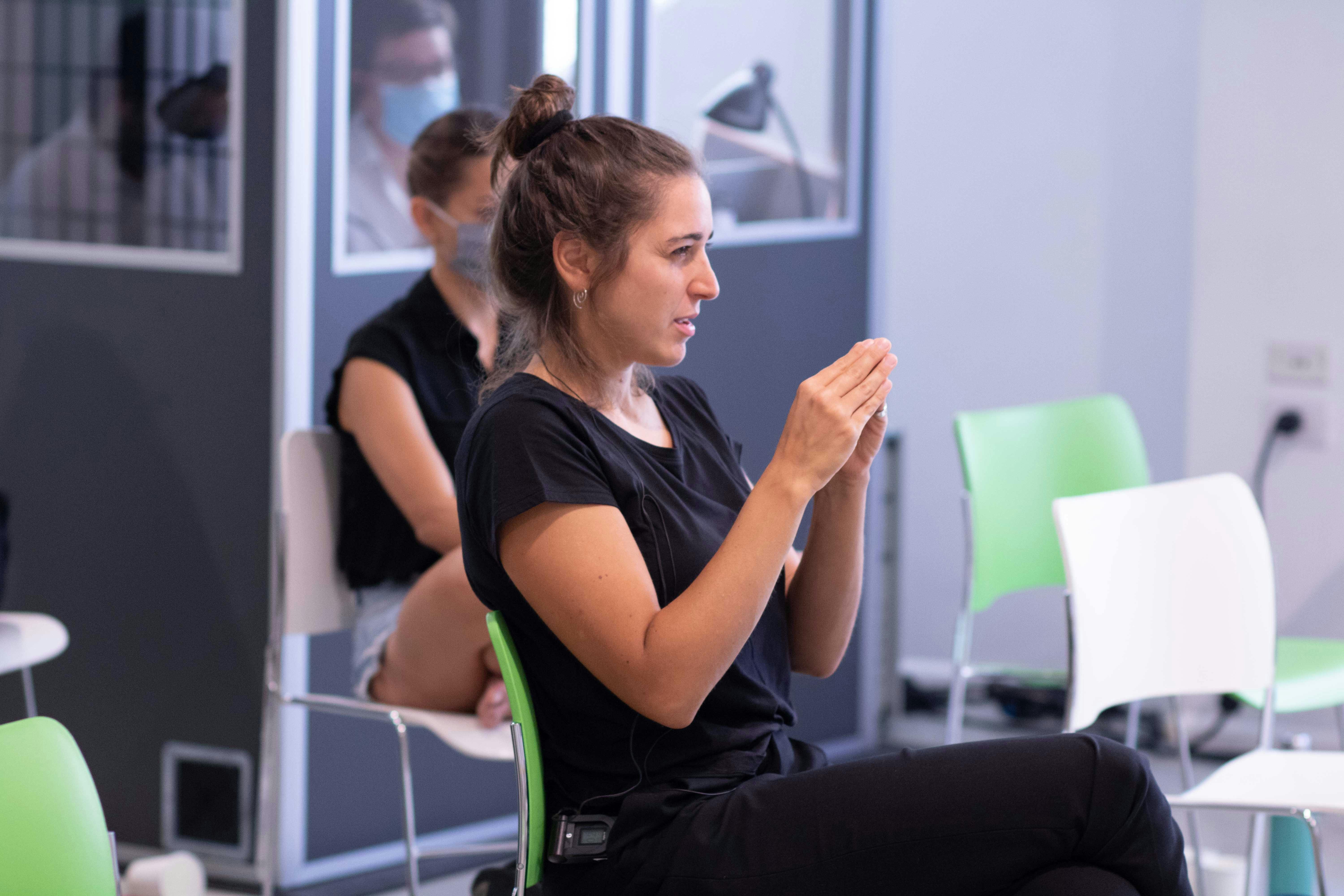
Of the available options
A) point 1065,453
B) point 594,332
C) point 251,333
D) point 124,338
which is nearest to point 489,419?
point 594,332

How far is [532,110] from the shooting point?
1.53 metres

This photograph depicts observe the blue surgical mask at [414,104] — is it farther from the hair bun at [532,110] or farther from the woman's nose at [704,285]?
the woman's nose at [704,285]

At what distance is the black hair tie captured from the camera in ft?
5.04

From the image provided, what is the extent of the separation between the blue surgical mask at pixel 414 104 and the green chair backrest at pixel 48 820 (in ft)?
5.65

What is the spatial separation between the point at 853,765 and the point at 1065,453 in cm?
165

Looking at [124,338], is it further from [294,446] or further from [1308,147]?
[1308,147]

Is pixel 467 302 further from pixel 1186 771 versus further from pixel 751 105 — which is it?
pixel 1186 771

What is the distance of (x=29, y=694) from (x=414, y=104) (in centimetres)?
129

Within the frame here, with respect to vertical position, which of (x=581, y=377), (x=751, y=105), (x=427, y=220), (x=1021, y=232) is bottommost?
(x=581, y=377)

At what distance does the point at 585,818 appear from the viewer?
1.42 meters

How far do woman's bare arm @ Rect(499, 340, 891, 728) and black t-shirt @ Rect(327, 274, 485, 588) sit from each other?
96 centimetres

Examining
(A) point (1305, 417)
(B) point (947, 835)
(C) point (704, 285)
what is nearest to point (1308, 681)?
(A) point (1305, 417)

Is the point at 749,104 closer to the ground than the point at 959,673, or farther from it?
farther from it

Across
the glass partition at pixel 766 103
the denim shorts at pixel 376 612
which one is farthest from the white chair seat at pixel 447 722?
the glass partition at pixel 766 103
